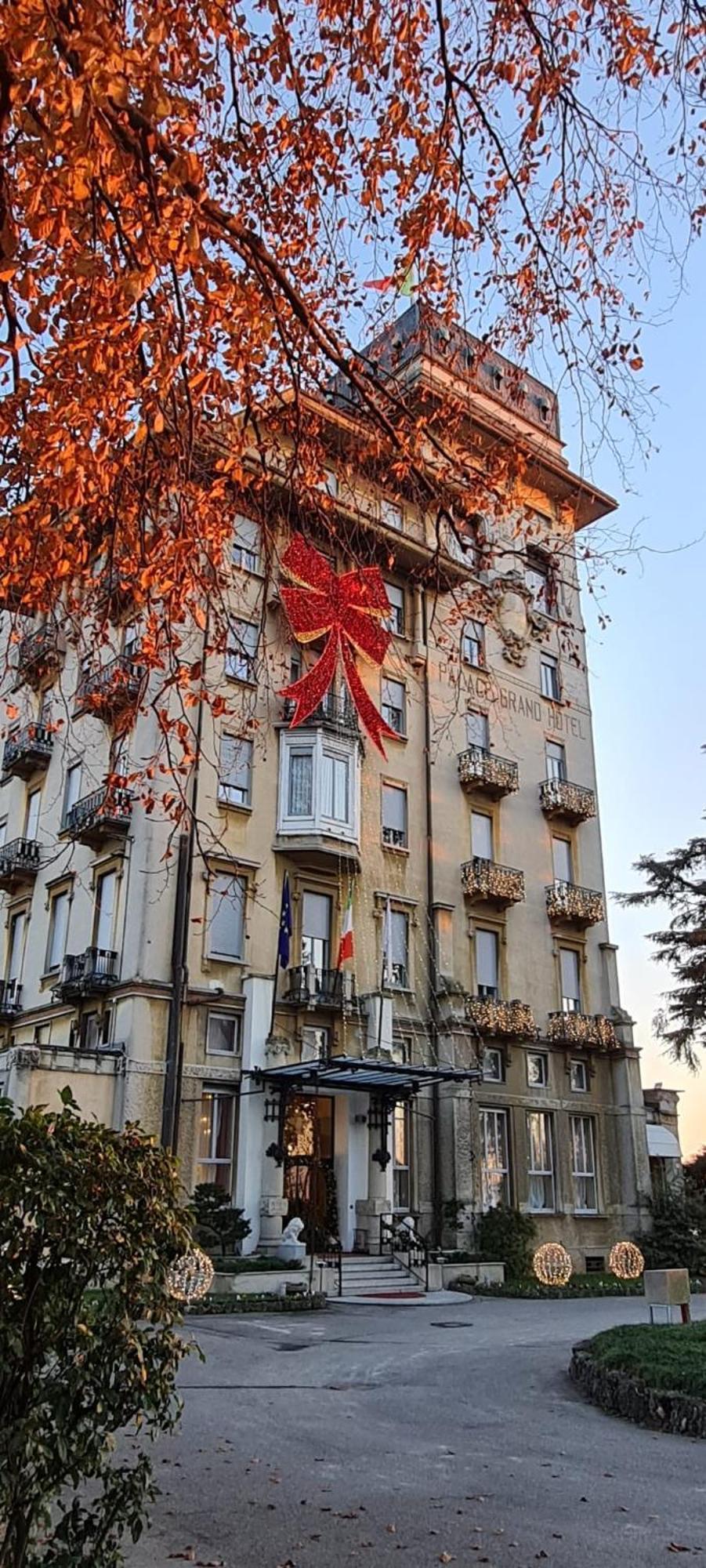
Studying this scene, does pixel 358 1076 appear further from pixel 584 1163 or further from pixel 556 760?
pixel 556 760

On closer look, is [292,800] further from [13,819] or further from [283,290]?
[283,290]

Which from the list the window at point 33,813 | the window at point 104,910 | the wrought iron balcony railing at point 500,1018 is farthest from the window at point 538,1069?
the window at point 33,813

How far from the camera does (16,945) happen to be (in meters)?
29.2

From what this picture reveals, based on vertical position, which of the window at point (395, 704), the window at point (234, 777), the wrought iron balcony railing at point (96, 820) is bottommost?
the wrought iron balcony railing at point (96, 820)

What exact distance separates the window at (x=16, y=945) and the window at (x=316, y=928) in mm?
7707

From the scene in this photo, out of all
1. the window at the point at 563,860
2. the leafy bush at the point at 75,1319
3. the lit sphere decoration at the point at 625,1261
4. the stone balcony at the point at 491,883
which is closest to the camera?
the leafy bush at the point at 75,1319

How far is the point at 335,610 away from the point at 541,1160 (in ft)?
71.6

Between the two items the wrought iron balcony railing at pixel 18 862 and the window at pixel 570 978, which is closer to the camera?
the wrought iron balcony railing at pixel 18 862

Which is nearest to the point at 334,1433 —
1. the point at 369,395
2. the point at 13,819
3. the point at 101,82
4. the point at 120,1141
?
the point at 120,1141

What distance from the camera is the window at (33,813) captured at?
29.7 m

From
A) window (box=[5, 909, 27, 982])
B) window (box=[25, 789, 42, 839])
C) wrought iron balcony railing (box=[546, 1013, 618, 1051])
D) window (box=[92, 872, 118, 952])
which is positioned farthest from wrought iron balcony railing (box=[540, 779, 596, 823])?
window (box=[5, 909, 27, 982])

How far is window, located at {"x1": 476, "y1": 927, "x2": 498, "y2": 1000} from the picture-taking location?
2945 centimetres

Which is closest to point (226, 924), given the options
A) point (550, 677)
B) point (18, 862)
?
point (18, 862)

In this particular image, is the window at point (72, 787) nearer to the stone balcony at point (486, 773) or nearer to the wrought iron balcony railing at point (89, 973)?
the wrought iron balcony railing at point (89, 973)
